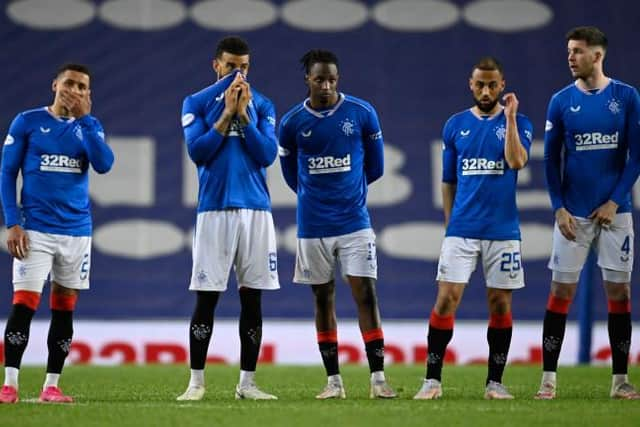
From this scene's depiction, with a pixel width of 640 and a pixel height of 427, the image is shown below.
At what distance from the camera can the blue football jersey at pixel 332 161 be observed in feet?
23.5

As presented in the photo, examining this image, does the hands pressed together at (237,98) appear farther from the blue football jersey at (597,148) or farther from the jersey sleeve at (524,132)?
the blue football jersey at (597,148)

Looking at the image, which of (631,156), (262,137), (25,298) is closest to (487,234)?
(631,156)

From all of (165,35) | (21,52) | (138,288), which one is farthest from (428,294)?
(21,52)

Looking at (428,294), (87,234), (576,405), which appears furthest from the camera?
(428,294)

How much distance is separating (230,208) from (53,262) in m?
1.09

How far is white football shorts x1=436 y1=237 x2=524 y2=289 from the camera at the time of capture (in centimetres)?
700

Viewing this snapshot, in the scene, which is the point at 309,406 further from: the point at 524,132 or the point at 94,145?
the point at 524,132

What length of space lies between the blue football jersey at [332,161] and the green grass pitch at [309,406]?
1.07 metres

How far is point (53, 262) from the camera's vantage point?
695 centimetres

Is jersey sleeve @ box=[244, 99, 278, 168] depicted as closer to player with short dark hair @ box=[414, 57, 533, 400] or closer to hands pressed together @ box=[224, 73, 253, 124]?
hands pressed together @ box=[224, 73, 253, 124]

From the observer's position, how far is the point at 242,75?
695cm

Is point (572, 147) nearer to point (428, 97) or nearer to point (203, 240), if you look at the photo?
point (203, 240)

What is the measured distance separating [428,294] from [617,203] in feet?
19.5

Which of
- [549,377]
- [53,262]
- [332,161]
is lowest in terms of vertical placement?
[549,377]
